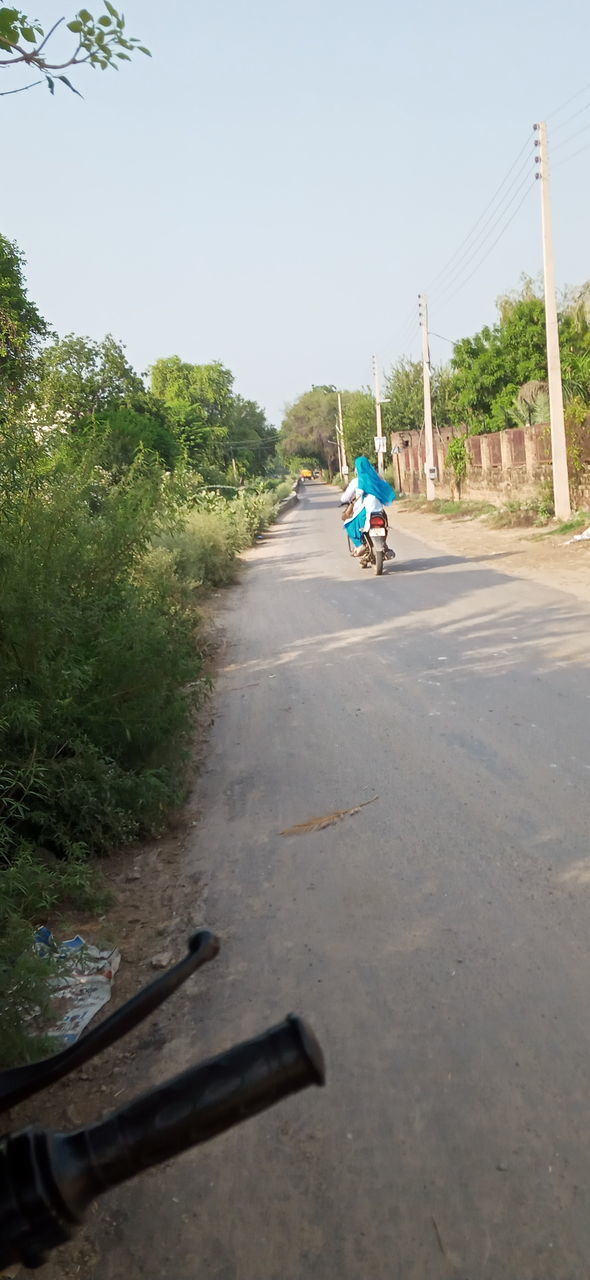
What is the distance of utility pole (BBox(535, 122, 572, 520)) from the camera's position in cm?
1975

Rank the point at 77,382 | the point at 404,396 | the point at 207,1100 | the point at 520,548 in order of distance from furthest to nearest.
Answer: the point at 404,396 < the point at 520,548 < the point at 77,382 < the point at 207,1100

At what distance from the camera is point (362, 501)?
55.6ft

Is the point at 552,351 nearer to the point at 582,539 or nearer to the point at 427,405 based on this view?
the point at 582,539

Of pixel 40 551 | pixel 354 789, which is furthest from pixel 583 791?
pixel 40 551

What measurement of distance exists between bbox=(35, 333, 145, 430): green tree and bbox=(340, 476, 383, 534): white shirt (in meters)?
4.33

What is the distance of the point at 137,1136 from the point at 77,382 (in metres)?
7.84

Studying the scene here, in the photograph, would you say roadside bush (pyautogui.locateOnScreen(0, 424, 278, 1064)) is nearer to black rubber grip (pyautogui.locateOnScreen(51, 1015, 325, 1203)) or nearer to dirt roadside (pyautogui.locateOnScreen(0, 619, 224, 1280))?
dirt roadside (pyautogui.locateOnScreen(0, 619, 224, 1280))

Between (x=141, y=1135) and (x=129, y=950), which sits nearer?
(x=141, y=1135)

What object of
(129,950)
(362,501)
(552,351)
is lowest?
(129,950)

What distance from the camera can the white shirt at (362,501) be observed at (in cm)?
1662

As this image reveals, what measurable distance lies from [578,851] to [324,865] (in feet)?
3.75

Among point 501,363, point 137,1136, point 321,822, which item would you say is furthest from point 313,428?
point 137,1136

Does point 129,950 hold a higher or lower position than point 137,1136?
lower

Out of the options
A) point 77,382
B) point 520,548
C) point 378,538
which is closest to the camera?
point 77,382
